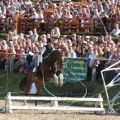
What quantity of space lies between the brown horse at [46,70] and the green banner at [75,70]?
2.76 feet

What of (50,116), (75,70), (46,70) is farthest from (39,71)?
(50,116)

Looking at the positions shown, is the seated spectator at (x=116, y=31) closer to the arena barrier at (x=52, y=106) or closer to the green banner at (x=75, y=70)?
the green banner at (x=75, y=70)

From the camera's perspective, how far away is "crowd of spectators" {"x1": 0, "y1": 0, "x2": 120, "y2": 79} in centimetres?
2011

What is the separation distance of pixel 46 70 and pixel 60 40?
4187 millimetres

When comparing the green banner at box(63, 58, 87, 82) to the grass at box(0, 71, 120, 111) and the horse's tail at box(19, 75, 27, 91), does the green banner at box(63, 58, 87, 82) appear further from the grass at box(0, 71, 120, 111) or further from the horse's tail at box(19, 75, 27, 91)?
the horse's tail at box(19, 75, 27, 91)

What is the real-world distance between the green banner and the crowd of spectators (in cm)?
22

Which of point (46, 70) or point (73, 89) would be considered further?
point (73, 89)

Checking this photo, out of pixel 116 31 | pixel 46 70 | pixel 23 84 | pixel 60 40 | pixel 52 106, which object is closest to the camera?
pixel 52 106

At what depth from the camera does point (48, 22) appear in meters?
27.3

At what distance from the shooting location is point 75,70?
19266 millimetres

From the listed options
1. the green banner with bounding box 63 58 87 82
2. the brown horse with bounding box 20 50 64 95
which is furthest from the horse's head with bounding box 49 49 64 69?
the green banner with bounding box 63 58 87 82

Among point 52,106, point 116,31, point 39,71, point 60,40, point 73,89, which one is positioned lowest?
point 52,106

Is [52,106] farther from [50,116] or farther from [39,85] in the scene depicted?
[39,85]

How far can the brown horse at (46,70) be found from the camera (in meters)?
18.0
